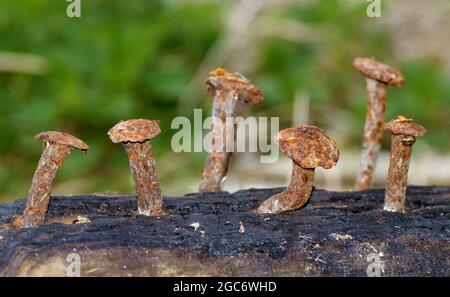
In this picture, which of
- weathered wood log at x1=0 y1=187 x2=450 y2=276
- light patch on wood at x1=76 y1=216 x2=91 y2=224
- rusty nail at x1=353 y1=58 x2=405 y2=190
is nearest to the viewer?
weathered wood log at x1=0 y1=187 x2=450 y2=276

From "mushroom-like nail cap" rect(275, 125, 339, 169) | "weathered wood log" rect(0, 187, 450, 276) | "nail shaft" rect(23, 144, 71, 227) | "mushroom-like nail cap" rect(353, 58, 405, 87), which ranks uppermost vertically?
"mushroom-like nail cap" rect(353, 58, 405, 87)

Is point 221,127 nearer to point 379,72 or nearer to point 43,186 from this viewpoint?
point 379,72

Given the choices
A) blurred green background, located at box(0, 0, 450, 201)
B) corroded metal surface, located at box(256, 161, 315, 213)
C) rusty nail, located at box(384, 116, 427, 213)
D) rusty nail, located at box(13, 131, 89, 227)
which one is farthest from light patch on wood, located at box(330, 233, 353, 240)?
blurred green background, located at box(0, 0, 450, 201)

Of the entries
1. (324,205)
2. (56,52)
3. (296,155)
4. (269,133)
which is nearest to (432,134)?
(269,133)

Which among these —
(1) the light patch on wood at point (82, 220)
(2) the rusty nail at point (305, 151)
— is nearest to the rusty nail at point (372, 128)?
(2) the rusty nail at point (305, 151)

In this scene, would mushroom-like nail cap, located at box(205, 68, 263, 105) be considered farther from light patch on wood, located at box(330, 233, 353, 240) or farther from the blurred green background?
the blurred green background
